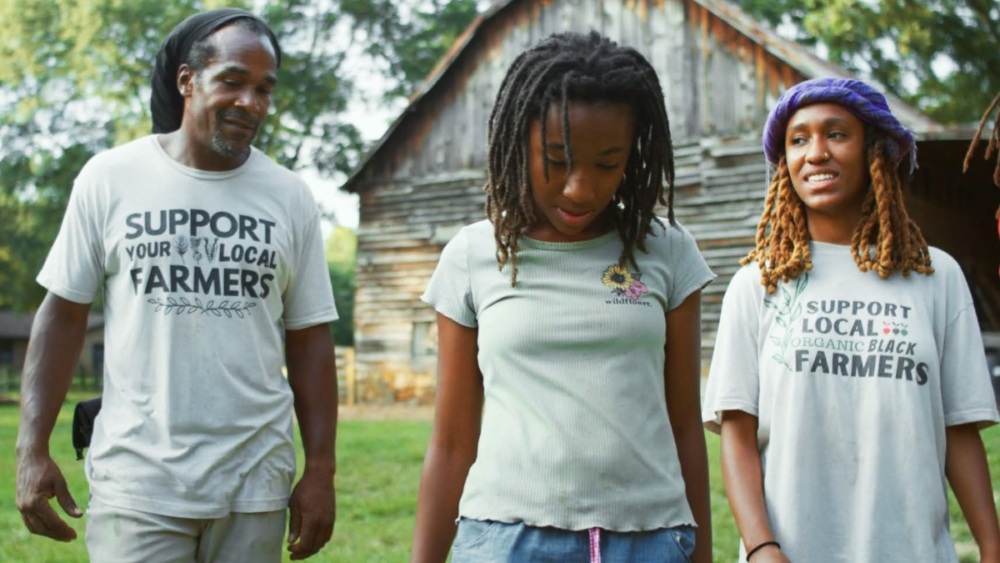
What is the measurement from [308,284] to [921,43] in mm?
21156

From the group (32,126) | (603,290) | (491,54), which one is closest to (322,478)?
(603,290)

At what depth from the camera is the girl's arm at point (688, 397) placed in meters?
2.29

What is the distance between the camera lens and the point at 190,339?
109 inches

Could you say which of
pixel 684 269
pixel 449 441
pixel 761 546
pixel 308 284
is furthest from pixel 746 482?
pixel 308 284

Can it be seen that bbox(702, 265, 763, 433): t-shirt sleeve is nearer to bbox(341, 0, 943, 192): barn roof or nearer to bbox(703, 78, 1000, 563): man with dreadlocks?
bbox(703, 78, 1000, 563): man with dreadlocks

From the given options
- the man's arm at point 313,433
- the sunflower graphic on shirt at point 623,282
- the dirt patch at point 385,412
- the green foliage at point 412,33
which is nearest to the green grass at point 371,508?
the man's arm at point 313,433

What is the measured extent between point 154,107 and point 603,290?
1632 mm

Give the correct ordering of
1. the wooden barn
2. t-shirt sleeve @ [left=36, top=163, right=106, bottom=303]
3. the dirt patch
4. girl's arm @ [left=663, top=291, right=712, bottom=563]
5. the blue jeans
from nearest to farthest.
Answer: the blue jeans
girl's arm @ [left=663, top=291, right=712, bottom=563]
t-shirt sleeve @ [left=36, top=163, right=106, bottom=303]
the wooden barn
the dirt patch

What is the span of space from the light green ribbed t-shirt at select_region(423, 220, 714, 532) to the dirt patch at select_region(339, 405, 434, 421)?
14.8 metres

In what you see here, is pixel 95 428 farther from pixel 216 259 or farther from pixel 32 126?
pixel 32 126

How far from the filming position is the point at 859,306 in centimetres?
246

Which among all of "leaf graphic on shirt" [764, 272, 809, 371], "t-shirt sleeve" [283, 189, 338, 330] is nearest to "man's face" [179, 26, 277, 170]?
"t-shirt sleeve" [283, 189, 338, 330]

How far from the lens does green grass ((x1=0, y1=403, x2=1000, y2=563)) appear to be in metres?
6.25

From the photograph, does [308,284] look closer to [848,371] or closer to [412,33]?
[848,371]
